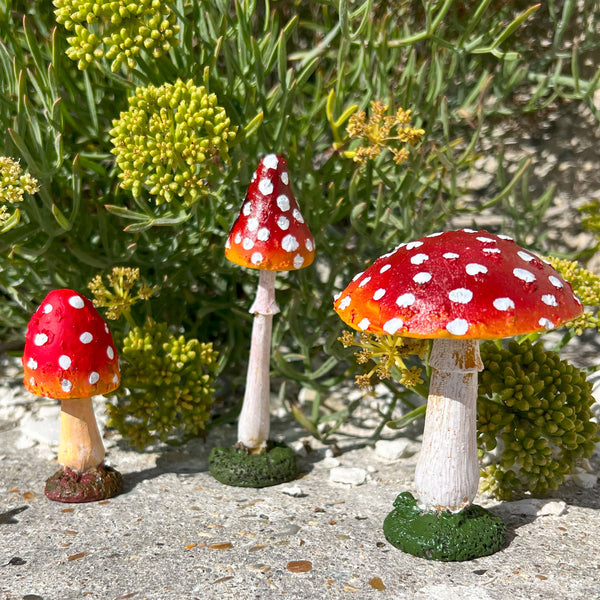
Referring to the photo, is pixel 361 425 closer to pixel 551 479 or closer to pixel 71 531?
pixel 551 479

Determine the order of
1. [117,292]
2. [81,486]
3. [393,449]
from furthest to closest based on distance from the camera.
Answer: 1. [393,449]
2. [117,292]
3. [81,486]

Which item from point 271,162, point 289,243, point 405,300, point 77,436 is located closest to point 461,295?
point 405,300

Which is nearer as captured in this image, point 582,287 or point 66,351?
point 66,351

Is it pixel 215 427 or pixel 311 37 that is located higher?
pixel 311 37

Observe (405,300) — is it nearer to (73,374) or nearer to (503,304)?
(503,304)

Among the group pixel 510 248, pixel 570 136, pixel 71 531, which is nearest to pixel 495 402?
pixel 510 248

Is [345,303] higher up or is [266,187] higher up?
[266,187]

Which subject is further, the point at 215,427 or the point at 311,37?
the point at 311,37
